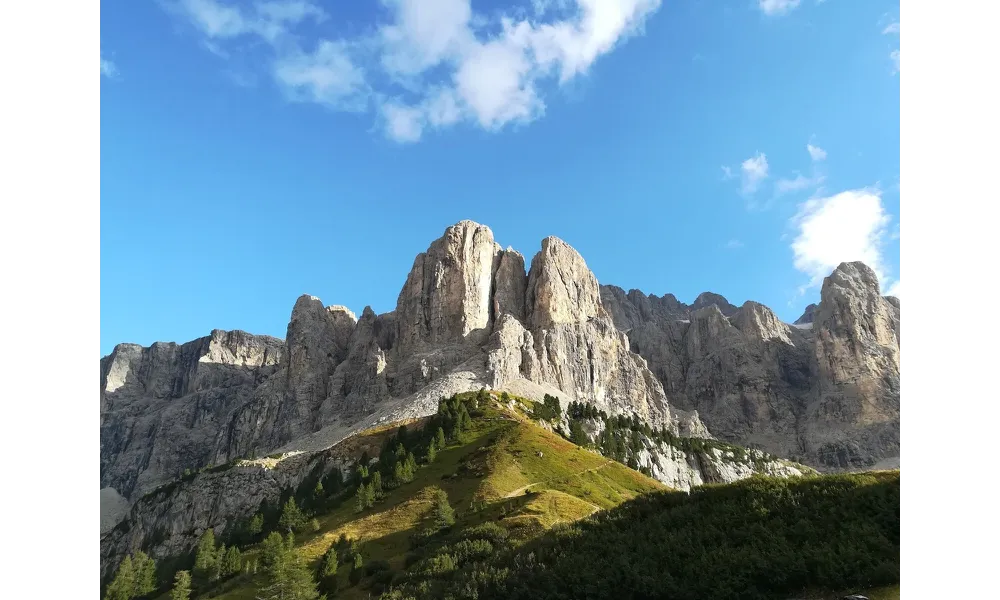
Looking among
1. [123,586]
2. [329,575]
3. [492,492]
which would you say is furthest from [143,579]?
[492,492]

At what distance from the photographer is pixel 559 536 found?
30891mm

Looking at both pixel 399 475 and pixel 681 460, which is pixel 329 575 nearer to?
pixel 399 475

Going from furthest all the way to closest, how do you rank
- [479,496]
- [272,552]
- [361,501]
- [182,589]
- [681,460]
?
[681,460] → [361,501] → [479,496] → [272,552] → [182,589]

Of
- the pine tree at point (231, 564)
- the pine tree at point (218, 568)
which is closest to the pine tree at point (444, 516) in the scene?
the pine tree at point (231, 564)

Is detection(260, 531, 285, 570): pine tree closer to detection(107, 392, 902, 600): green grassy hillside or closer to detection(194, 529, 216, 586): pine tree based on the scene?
detection(107, 392, 902, 600): green grassy hillside

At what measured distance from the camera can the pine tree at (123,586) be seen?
55250mm

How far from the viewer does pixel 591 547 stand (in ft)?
91.7

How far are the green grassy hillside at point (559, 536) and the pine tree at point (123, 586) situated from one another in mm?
6633

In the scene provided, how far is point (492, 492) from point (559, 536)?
41.7 meters
